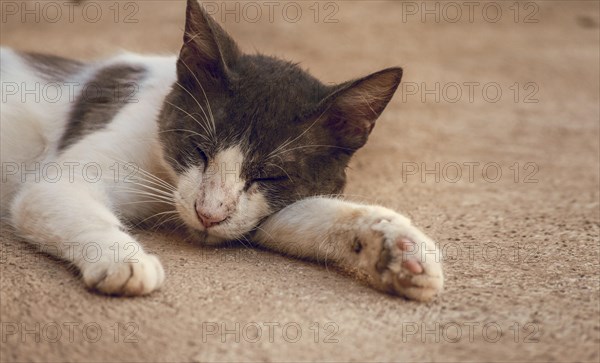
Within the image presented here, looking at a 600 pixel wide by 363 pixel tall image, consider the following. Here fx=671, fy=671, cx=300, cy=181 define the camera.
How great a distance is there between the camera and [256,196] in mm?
2221

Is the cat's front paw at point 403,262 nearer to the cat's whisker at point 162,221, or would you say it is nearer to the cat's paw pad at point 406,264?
the cat's paw pad at point 406,264

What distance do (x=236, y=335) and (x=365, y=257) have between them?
1.69 feet

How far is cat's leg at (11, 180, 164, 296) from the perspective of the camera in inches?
69.9

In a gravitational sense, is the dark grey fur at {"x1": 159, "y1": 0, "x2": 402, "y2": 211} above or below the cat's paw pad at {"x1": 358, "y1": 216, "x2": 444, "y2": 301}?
above

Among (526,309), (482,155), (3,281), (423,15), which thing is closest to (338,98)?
(526,309)

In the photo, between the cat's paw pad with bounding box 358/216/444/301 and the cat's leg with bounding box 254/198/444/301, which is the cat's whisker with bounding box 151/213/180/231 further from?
the cat's paw pad with bounding box 358/216/444/301

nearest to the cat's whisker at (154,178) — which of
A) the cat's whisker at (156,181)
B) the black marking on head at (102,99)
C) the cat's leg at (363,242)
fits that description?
the cat's whisker at (156,181)

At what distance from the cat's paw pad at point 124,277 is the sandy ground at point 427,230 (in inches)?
1.2

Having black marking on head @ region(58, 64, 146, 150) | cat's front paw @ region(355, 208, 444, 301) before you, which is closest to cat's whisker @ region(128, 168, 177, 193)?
black marking on head @ region(58, 64, 146, 150)

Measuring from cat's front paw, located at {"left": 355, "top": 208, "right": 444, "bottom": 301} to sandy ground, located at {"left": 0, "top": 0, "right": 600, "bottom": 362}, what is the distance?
45mm

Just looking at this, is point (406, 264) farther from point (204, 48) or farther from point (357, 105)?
point (204, 48)

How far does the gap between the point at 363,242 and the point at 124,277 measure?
2.32 ft

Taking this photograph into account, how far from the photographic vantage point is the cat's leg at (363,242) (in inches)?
74.3

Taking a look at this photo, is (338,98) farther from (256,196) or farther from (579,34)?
(579,34)
